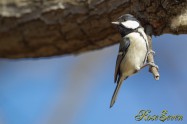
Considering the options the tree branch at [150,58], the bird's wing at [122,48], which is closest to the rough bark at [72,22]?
the tree branch at [150,58]

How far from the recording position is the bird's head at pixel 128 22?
1.44 m

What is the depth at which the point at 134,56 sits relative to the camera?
1384mm

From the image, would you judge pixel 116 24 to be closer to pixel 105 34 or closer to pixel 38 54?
pixel 105 34

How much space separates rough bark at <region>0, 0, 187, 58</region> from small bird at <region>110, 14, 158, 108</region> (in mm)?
83

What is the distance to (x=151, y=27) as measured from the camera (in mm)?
1547

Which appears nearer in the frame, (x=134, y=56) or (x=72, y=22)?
(x=134, y=56)

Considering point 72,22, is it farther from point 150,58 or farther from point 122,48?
point 150,58

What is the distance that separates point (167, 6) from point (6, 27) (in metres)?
0.63

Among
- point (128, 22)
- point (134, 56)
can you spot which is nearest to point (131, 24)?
point (128, 22)

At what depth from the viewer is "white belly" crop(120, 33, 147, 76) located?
1.37 metres

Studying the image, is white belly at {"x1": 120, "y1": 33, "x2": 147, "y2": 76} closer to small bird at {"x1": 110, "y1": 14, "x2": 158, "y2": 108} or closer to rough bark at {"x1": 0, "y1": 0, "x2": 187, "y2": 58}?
small bird at {"x1": 110, "y1": 14, "x2": 158, "y2": 108}

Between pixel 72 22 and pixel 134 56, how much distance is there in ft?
0.96

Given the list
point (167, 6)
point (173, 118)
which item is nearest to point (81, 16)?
point (167, 6)

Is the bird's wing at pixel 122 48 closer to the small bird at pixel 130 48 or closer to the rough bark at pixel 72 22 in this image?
the small bird at pixel 130 48
